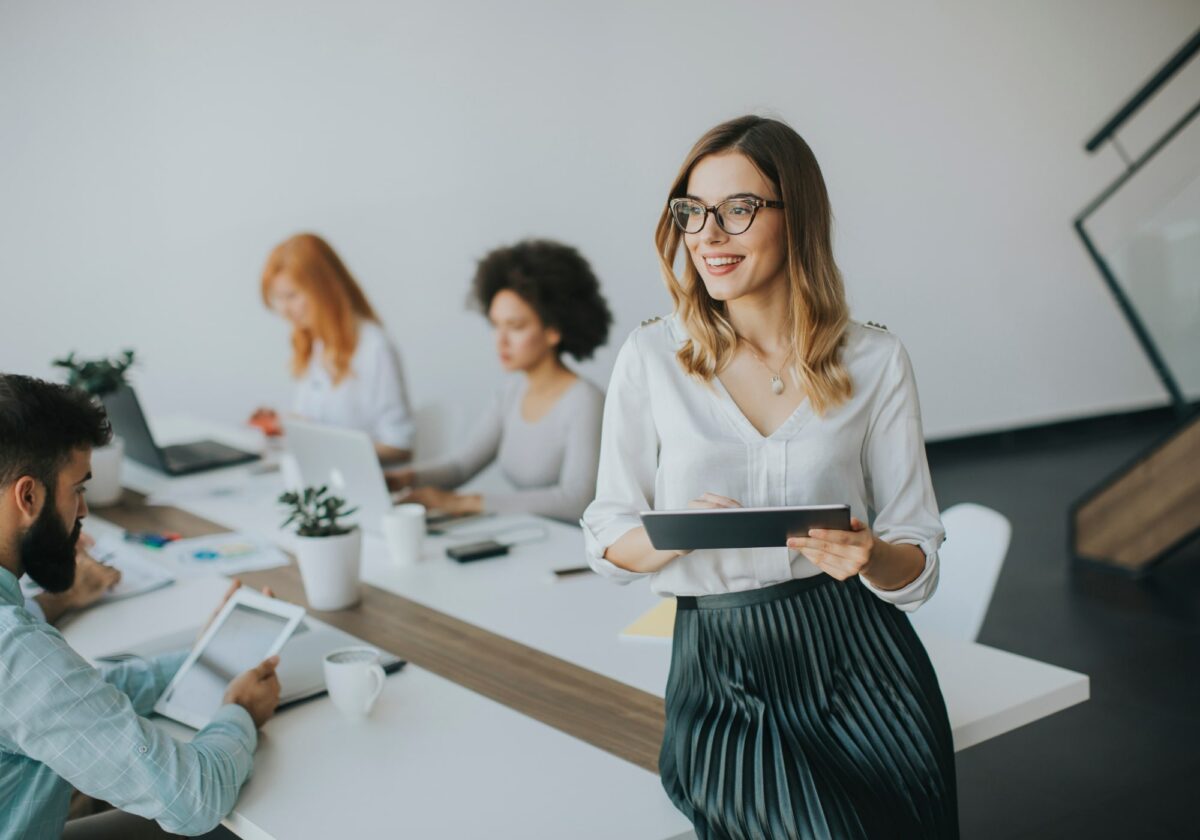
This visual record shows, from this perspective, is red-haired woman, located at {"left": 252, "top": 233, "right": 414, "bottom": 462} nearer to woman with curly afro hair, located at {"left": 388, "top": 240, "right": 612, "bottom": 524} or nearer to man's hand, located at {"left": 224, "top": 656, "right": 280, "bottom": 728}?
woman with curly afro hair, located at {"left": 388, "top": 240, "right": 612, "bottom": 524}

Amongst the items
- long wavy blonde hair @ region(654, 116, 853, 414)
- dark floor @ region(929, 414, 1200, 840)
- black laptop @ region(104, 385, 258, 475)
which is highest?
long wavy blonde hair @ region(654, 116, 853, 414)

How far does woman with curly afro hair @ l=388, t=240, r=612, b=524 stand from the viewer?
3.26m

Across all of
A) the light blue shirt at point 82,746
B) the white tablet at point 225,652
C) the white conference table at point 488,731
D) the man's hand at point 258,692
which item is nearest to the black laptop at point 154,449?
the white conference table at point 488,731

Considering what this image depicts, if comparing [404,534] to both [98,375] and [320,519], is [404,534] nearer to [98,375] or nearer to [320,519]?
[320,519]

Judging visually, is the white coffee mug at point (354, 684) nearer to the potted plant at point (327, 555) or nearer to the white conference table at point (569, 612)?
the white conference table at point (569, 612)

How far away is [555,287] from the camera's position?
130 inches

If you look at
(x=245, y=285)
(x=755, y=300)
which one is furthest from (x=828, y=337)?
(x=245, y=285)

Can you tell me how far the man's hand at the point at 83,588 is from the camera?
2.21 meters

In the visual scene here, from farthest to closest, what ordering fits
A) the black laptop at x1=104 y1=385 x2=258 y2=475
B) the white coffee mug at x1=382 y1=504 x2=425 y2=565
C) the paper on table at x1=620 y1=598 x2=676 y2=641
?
the black laptop at x1=104 y1=385 x2=258 y2=475
the white coffee mug at x1=382 y1=504 x2=425 y2=565
the paper on table at x1=620 y1=598 x2=676 y2=641

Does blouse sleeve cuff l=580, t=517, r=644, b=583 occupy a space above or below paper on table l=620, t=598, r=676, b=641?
above

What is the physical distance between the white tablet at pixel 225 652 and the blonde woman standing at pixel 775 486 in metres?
0.55

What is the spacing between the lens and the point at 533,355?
3.35 m

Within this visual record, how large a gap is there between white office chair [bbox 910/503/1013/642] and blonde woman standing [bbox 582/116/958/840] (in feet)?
1.90

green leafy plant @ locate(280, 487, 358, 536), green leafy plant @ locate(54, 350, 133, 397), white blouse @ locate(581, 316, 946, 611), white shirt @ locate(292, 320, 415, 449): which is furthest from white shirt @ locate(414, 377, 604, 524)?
white blouse @ locate(581, 316, 946, 611)
